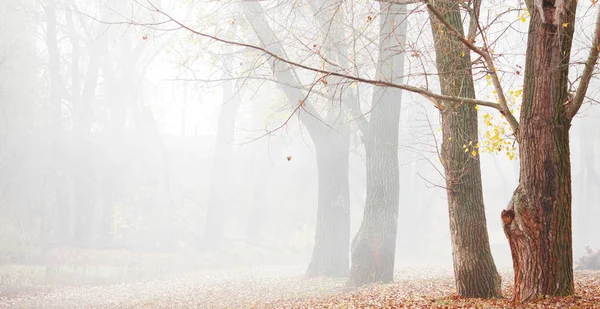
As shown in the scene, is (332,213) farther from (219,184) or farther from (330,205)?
(219,184)

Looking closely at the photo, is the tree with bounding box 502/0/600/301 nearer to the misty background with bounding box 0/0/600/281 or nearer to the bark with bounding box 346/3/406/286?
the bark with bounding box 346/3/406/286


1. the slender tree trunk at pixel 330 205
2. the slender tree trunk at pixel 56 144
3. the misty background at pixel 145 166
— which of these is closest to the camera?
the slender tree trunk at pixel 330 205

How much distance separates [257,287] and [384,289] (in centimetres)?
543

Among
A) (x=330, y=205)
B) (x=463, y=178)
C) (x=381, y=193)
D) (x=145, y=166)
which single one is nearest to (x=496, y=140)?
(x=463, y=178)

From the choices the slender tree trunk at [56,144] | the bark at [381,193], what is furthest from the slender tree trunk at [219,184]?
the bark at [381,193]

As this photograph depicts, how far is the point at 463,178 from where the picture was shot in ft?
25.7

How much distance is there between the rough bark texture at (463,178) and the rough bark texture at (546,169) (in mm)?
1268

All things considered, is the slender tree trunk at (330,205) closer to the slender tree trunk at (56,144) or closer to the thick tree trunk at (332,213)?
the thick tree trunk at (332,213)

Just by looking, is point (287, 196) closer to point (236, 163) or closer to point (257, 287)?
point (236, 163)

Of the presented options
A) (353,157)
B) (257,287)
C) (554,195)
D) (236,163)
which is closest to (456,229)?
(554,195)

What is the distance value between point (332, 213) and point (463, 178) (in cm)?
834

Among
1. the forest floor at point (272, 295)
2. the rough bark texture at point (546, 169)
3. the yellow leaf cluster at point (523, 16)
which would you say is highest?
the yellow leaf cluster at point (523, 16)

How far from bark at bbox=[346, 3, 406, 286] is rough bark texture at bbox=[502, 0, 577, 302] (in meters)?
6.11

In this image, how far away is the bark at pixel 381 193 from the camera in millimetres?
12734
